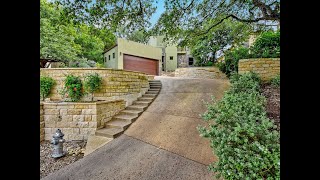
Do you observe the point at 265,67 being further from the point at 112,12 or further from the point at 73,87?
the point at 73,87

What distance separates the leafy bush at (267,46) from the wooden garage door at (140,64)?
956 cm

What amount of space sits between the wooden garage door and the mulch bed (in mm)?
10577

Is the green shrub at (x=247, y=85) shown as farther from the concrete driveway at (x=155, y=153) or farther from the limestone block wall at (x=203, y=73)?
the limestone block wall at (x=203, y=73)

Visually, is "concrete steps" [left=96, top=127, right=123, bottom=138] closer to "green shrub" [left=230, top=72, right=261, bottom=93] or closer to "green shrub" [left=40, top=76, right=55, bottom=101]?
"green shrub" [left=40, top=76, right=55, bottom=101]

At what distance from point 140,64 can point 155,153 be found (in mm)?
12572

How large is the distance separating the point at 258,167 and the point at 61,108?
4.80 meters

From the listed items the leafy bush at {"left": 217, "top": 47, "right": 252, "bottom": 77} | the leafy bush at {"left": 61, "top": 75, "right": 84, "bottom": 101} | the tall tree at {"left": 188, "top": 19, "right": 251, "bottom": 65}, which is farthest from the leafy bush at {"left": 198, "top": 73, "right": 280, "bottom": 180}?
the tall tree at {"left": 188, "top": 19, "right": 251, "bottom": 65}

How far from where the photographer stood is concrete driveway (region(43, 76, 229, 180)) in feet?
8.48

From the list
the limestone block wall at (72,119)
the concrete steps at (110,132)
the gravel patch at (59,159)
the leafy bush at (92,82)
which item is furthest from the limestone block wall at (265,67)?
the gravel patch at (59,159)

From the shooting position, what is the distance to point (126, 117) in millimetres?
5035

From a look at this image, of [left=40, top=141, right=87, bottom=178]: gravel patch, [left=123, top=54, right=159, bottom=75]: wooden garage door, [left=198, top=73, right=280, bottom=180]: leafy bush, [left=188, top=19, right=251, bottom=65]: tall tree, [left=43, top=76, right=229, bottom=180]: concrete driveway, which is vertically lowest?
[left=40, top=141, right=87, bottom=178]: gravel patch

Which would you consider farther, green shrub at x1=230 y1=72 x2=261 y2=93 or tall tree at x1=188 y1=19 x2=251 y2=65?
tall tree at x1=188 y1=19 x2=251 y2=65

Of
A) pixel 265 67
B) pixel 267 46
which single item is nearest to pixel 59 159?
pixel 265 67
